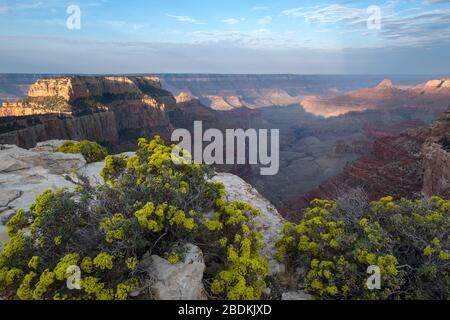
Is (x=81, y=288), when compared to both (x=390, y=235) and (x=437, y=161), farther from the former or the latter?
(x=437, y=161)

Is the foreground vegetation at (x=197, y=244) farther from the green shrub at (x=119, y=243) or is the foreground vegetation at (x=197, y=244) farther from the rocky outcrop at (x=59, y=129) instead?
the rocky outcrop at (x=59, y=129)

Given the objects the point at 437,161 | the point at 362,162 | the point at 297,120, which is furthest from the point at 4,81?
the point at 437,161

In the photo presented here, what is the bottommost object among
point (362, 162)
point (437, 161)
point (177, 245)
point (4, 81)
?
point (362, 162)

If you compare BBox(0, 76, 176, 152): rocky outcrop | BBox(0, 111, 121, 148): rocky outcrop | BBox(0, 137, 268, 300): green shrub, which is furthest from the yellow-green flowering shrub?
BBox(0, 76, 176, 152): rocky outcrop

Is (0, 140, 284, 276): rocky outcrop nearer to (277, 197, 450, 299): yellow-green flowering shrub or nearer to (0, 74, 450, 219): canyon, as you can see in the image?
(277, 197, 450, 299): yellow-green flowering shrub
